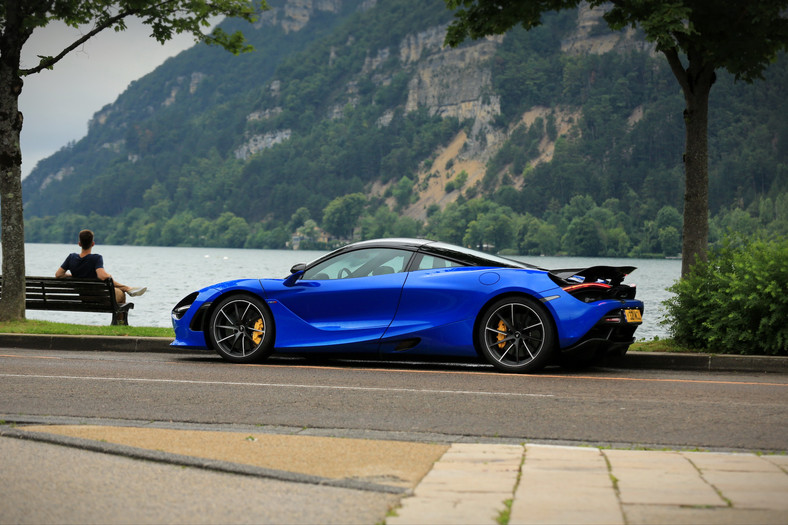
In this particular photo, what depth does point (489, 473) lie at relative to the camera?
5.33 m

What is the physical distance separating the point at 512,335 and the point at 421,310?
3.24 ft

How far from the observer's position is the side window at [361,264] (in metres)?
11.0

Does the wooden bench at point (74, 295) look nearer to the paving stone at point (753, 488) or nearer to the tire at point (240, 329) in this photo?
the tire at point (240, 329)

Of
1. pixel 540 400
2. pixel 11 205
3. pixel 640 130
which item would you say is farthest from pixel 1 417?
pixel 640 130

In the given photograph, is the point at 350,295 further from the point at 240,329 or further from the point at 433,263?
the point at 240,329

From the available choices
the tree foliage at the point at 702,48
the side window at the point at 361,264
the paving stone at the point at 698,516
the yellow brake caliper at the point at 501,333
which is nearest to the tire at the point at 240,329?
the side window at the point at 361,264

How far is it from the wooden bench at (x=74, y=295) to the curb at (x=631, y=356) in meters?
2.08

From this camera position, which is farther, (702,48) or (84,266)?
(84,266)

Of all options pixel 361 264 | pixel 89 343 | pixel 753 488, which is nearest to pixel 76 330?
pixel 89 343

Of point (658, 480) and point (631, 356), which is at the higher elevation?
point (658, 480)

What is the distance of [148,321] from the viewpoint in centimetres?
3728

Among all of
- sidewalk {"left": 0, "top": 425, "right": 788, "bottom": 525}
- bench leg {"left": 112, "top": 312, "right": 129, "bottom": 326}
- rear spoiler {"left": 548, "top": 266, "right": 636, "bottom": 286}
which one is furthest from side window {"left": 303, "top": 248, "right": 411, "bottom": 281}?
bench leg {"left": 112, "top": 312, "right": 129, "bottom": 326}

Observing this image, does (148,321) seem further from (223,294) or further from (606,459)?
(606,459)

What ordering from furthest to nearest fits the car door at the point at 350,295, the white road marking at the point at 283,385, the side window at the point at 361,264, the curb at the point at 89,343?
the curb at the point at 89,343
the side window at the point at 361,264
the car door at the point at 350,295
the white road marking at the point at 283,385
